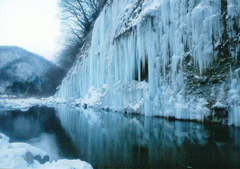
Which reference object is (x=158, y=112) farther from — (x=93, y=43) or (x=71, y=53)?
(x=71, y=53)

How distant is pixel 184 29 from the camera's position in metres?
10.2

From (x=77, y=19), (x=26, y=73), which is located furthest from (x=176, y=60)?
(x=26, y=73)

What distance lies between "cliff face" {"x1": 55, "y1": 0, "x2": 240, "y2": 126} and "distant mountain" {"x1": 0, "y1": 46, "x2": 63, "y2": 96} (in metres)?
29.9

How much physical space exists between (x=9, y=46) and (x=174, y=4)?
50849 mm

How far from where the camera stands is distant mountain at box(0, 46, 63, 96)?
43188mm

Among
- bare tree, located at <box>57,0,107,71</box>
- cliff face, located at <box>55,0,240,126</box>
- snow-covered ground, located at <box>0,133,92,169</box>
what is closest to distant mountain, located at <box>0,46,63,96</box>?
bare tree, located at <box>57,0,107,71</box>

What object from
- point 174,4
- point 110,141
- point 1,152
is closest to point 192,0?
point 174,4

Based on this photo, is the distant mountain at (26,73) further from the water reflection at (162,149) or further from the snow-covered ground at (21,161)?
the snow-covered ground at (21,161)

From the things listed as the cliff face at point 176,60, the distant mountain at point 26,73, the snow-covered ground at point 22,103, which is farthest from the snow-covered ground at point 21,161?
the distant mountain at point 26,73

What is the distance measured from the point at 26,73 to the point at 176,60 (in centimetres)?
4351

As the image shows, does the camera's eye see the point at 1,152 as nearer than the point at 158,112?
Yes

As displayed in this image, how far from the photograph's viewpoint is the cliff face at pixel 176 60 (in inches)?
337

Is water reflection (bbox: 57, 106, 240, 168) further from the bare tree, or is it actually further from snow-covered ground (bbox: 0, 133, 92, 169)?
the bare tree

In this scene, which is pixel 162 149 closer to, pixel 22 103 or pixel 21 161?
pixel 21 161
